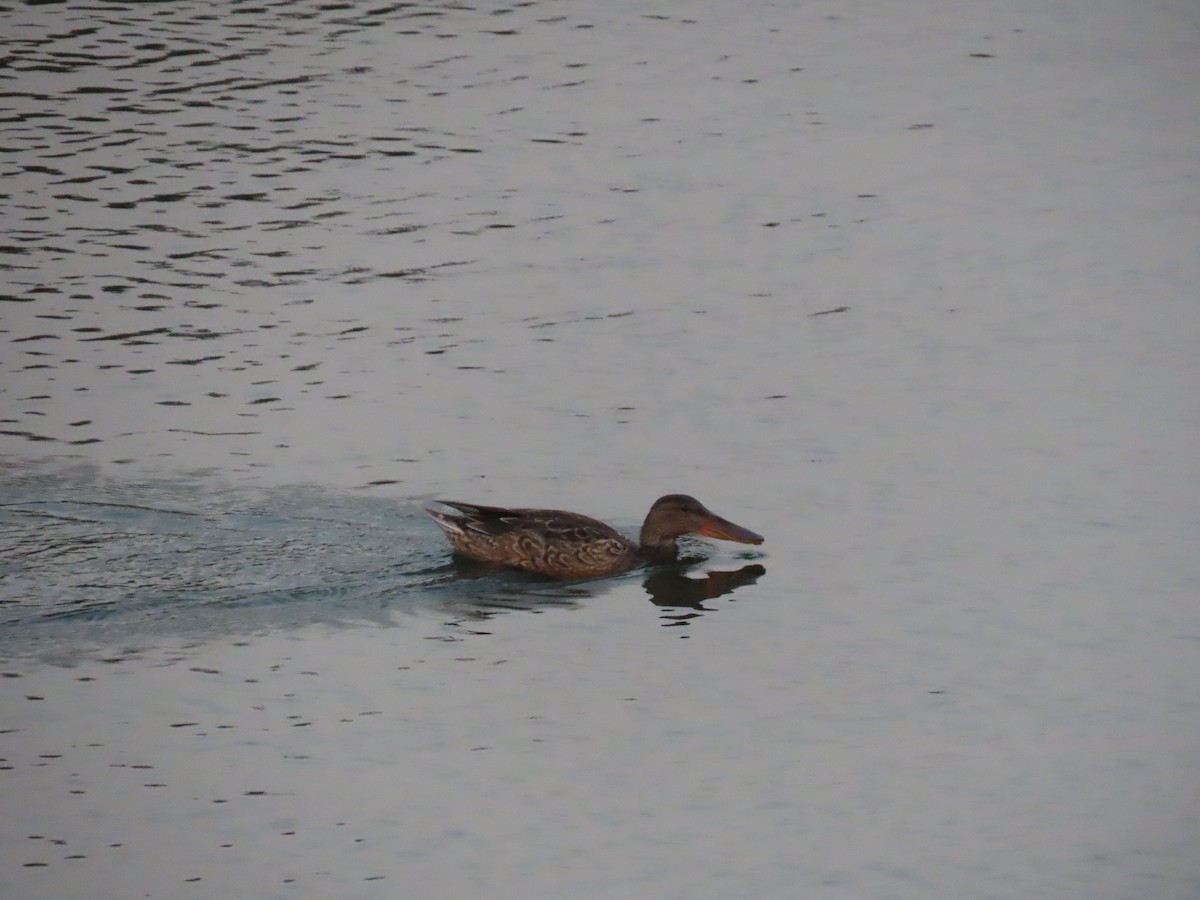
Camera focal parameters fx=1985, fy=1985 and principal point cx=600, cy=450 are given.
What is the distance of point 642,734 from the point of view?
391 inches

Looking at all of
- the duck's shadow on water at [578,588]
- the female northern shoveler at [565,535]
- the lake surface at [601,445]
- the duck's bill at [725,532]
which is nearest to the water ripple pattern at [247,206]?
the lake surface at [601,445]

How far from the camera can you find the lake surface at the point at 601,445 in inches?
363

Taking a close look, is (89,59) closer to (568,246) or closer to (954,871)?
(568,246)

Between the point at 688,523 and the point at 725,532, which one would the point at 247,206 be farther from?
the point at 725,532

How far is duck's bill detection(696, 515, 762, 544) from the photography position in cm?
1242

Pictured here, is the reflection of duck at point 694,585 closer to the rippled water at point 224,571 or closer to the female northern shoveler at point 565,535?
the rippled water at point 224,571

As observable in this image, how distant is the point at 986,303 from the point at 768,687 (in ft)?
22.7

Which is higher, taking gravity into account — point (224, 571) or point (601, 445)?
point (601, 445)

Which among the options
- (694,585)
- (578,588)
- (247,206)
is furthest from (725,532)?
(247,206)

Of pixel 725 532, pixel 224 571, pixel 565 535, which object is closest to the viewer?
pixel 224 571

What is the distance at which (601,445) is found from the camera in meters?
13.9

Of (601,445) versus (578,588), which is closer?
(578,588)

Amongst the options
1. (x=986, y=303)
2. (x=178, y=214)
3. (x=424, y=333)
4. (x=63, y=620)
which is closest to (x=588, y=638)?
(x=63, y=620)

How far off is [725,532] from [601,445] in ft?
5.72
